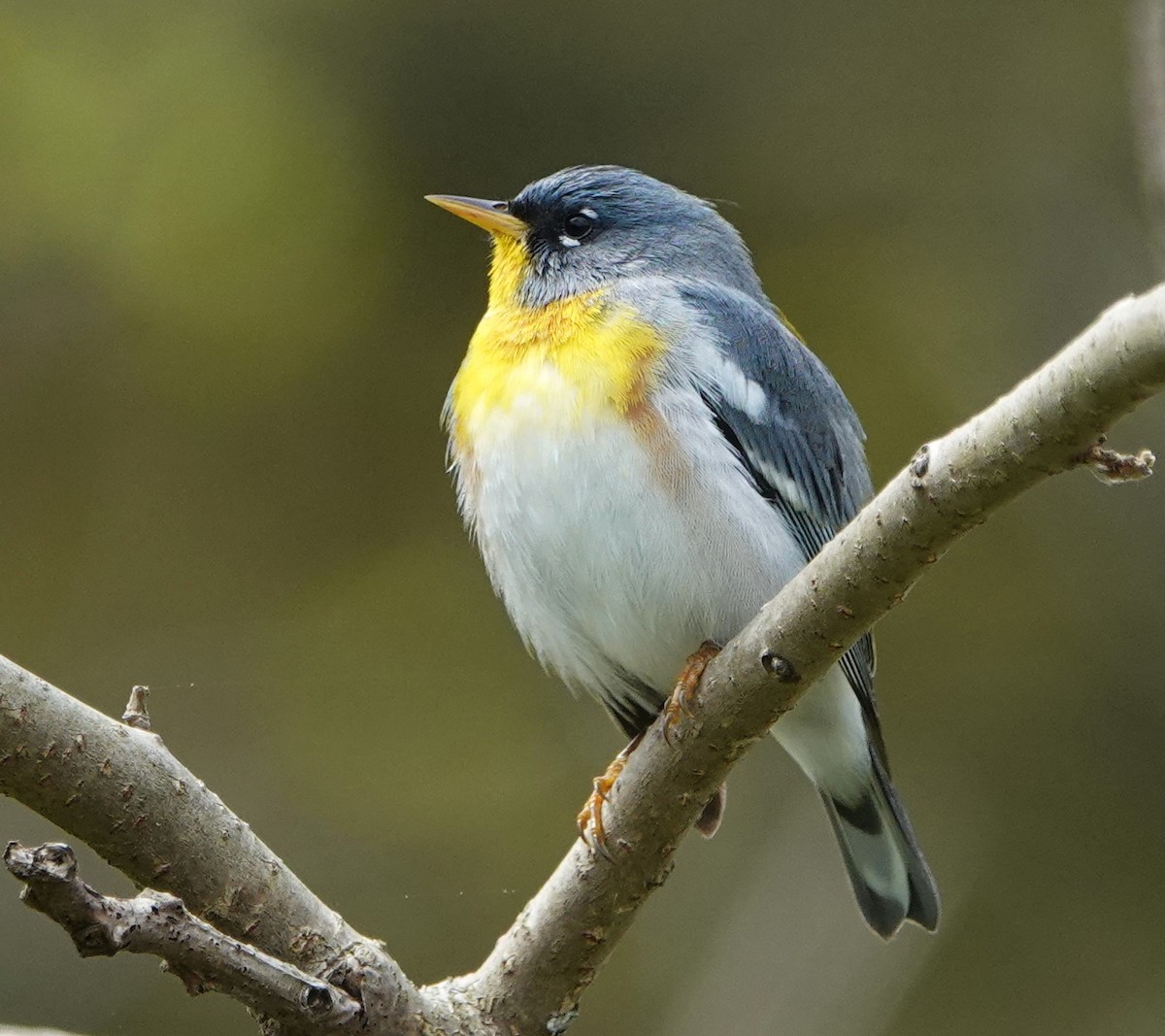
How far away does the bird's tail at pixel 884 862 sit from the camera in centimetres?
412

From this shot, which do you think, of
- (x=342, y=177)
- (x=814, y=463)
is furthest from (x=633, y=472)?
(x=342, y=177)

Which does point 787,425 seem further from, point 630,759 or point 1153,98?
point 1153,98

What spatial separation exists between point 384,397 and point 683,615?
11.2ft

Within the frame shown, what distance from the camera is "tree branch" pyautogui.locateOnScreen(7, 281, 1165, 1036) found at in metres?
2.20

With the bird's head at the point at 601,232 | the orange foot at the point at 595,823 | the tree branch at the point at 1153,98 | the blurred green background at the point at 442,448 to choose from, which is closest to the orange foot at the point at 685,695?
the orange foot at the point at 595,823

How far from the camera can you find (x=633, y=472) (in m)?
3.56

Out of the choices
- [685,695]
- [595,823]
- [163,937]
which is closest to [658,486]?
[685,695]

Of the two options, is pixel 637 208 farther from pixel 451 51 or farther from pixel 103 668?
pixel 103 668

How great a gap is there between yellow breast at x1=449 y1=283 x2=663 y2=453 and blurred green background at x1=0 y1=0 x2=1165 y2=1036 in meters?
2.25

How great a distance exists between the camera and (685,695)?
3104 mm

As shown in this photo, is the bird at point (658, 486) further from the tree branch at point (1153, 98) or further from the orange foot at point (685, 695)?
the tree branch at point (1153, 98)

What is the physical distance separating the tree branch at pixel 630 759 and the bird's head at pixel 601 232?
169 cm

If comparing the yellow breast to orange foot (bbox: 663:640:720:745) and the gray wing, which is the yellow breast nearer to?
the gray wing

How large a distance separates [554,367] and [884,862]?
1.62 m
